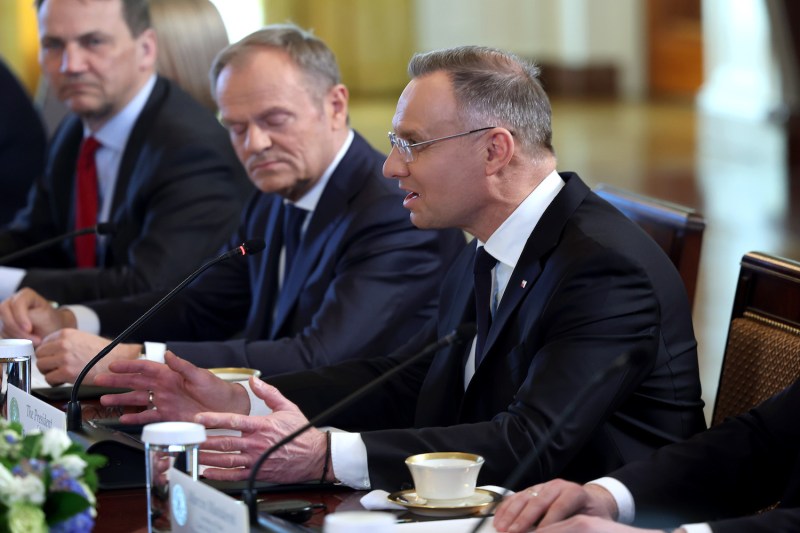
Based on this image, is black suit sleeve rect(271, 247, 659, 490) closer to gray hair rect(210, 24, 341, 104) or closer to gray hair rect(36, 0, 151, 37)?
gray hair rect(210, 24, 341, 104)

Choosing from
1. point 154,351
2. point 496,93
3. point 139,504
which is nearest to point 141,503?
point 139,504

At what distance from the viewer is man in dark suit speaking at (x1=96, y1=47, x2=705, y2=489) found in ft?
6.66

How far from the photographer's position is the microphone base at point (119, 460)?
6.35 feet

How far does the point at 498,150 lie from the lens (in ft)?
7.67

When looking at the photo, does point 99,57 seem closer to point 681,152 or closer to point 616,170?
point 616,170

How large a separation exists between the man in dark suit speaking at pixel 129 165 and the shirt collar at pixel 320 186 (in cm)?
66

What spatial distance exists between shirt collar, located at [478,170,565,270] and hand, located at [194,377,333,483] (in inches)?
20.6

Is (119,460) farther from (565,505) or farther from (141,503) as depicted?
(565,505)

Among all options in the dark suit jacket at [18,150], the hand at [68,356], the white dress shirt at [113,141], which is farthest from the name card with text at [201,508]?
the dark suit jacket at [18,150]

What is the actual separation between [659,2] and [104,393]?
12.8m

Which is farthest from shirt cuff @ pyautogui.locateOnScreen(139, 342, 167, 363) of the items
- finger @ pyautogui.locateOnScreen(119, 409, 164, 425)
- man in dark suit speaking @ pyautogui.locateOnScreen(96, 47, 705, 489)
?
finger @ pyautogui.locateOnScreen(119, 409, 164, 425)

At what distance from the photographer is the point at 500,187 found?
7.70 ft

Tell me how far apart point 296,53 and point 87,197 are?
3.79ft

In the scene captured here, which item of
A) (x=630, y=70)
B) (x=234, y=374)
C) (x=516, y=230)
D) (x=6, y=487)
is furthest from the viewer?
(x=630, y=70)
